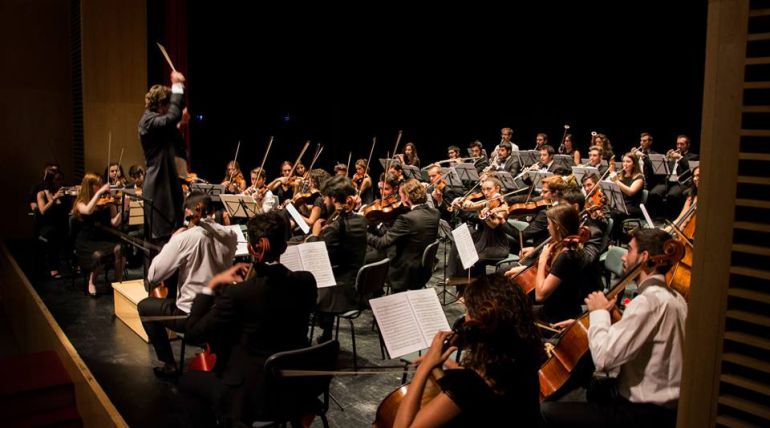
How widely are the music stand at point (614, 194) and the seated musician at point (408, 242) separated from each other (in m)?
2.98

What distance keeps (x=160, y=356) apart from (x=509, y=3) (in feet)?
32.5

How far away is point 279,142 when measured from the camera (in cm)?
1689

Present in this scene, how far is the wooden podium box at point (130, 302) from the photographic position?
5.55m

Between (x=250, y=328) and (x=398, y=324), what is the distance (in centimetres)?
69

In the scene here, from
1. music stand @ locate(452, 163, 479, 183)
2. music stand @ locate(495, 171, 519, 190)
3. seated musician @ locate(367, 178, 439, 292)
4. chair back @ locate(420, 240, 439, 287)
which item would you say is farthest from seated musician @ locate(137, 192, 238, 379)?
music stand @ locate(452, 163, 479, 183)

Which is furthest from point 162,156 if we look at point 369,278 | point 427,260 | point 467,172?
point 467,172

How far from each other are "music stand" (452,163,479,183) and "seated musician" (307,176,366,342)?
479 centimetres

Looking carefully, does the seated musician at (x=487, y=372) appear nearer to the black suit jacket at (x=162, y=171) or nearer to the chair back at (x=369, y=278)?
the chair back at (x=369, y=278)

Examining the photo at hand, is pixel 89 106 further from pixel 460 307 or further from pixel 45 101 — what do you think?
pixel 460 307

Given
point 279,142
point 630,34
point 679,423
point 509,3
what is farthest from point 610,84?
point 679,423

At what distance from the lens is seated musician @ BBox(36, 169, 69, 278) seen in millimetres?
7398

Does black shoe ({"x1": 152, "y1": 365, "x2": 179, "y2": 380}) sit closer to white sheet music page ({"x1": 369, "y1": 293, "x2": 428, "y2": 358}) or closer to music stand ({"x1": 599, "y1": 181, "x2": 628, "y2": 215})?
white sheet music page ({"x1": 369, "y1": 293, "x2": 428, "y2": 358})

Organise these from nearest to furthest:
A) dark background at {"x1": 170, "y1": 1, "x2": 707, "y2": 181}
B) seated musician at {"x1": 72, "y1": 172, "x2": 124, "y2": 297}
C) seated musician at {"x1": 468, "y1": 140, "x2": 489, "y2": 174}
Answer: seated musician at {"x1": 72, "y1": 172, "x2": 124, "y2": 297}
dark background at {"x1": 170, "y1": 1, "x2": 707, "y2": 181}
seated musician at {"x1": 468, "y1": 140, "x2": 489, "y2": 174}

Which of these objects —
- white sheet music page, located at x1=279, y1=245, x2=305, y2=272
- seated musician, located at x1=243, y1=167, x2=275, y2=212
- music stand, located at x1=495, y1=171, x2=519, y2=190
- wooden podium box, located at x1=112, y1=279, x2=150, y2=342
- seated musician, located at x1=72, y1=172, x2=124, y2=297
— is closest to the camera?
white sheet music page, located at x1=279, y1=245, x2=305, y2=272
